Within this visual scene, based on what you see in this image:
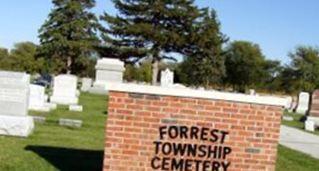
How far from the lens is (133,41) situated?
6094cm

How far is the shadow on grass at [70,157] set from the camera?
32.3 feet

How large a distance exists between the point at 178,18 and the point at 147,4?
3.60m

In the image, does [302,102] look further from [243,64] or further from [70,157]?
[243,64]

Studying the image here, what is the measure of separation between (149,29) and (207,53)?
9869mm

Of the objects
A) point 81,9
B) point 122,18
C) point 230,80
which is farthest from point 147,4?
point 230,80

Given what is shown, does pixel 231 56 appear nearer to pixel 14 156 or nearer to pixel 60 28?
pixel 60 28

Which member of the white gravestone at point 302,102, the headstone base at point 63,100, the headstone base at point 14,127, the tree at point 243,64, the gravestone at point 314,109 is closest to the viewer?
the headstone base at point 14,127

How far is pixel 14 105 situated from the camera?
530 inches

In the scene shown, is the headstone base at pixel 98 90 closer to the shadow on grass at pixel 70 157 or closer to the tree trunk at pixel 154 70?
the tree trunk at pixel 154 70

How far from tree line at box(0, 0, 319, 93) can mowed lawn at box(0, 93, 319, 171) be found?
146ft

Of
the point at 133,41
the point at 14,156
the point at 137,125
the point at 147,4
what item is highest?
the point at 147,4

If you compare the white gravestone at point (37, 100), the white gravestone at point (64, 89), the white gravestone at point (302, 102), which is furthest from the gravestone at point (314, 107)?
the white gravestone at point (37, 100)

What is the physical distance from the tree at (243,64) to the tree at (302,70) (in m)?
5.63

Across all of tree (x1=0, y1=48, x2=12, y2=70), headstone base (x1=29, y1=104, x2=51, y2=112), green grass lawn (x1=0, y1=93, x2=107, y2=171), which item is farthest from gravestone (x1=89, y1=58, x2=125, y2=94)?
tree (x1=0, y1=48, x2=12, y2=70)
